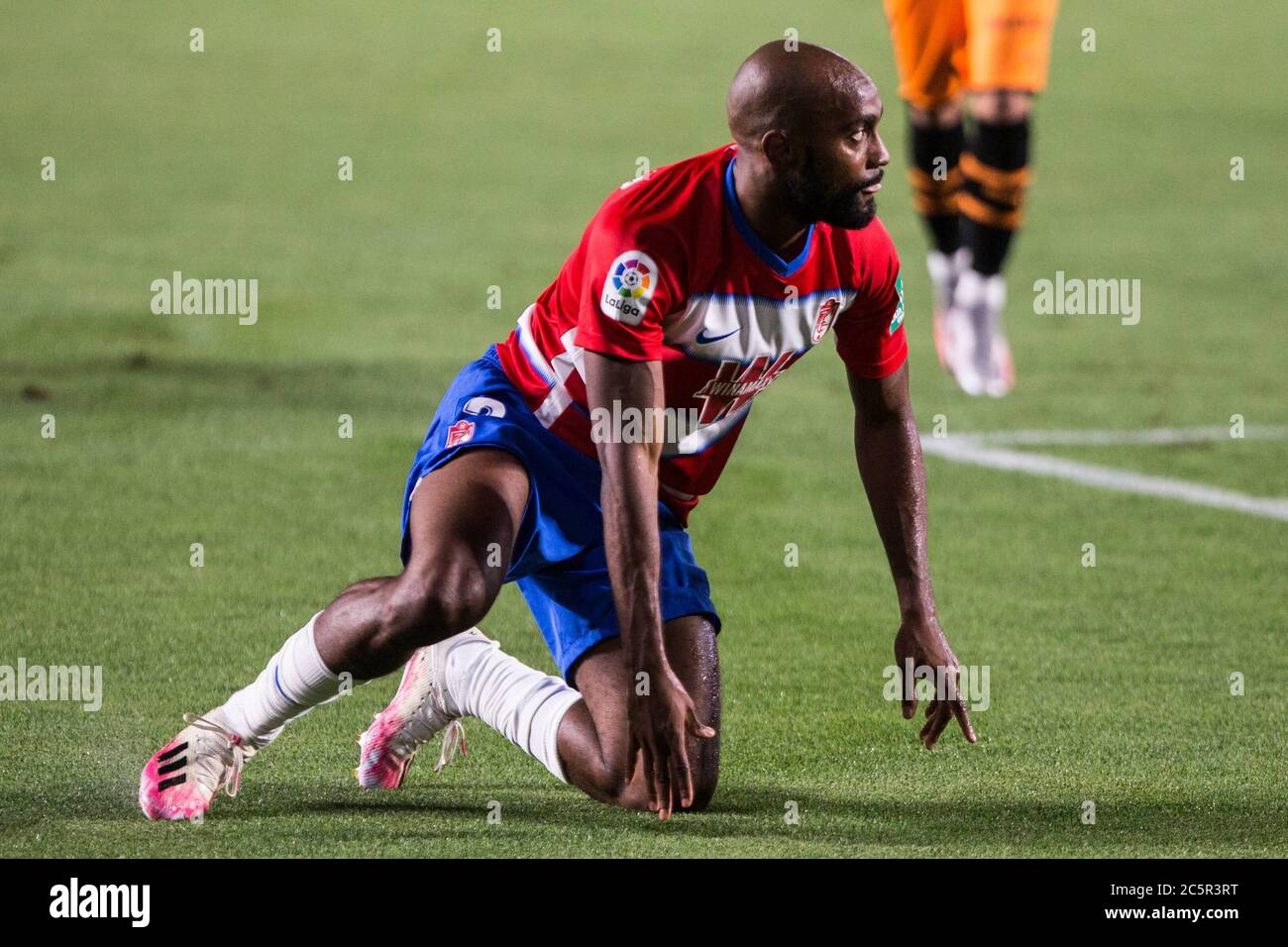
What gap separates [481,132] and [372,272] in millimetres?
6400

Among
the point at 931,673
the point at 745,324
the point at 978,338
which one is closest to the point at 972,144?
the point at 978,338

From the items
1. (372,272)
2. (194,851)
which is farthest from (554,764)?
(372,272)

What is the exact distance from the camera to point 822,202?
4.47 m

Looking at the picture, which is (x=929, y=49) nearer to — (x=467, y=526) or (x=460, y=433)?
(x=460, y=433)

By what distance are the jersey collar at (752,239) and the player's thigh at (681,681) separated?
33.9 inches

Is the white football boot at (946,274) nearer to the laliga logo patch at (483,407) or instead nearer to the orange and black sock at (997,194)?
the orange and black sock at (997,194)

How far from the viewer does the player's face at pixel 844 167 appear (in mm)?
4422

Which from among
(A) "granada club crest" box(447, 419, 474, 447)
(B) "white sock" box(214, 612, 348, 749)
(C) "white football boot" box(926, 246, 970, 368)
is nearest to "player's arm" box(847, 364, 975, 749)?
(A) "granada club crest" box(447, 419, 474, 447)

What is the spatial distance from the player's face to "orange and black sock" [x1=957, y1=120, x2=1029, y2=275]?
5420 mm

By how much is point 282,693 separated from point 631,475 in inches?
39.0

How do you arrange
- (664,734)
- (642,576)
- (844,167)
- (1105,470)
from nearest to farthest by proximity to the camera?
1. (664,734)
2. (642,576)
3. (844,167)
4. (1105,470)

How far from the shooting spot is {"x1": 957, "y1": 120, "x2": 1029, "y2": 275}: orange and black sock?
9.80 m

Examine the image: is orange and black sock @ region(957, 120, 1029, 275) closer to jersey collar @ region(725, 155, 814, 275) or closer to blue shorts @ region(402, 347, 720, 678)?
blue shorts @ region(402, 347, 720, 678)

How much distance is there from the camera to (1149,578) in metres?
7.26
